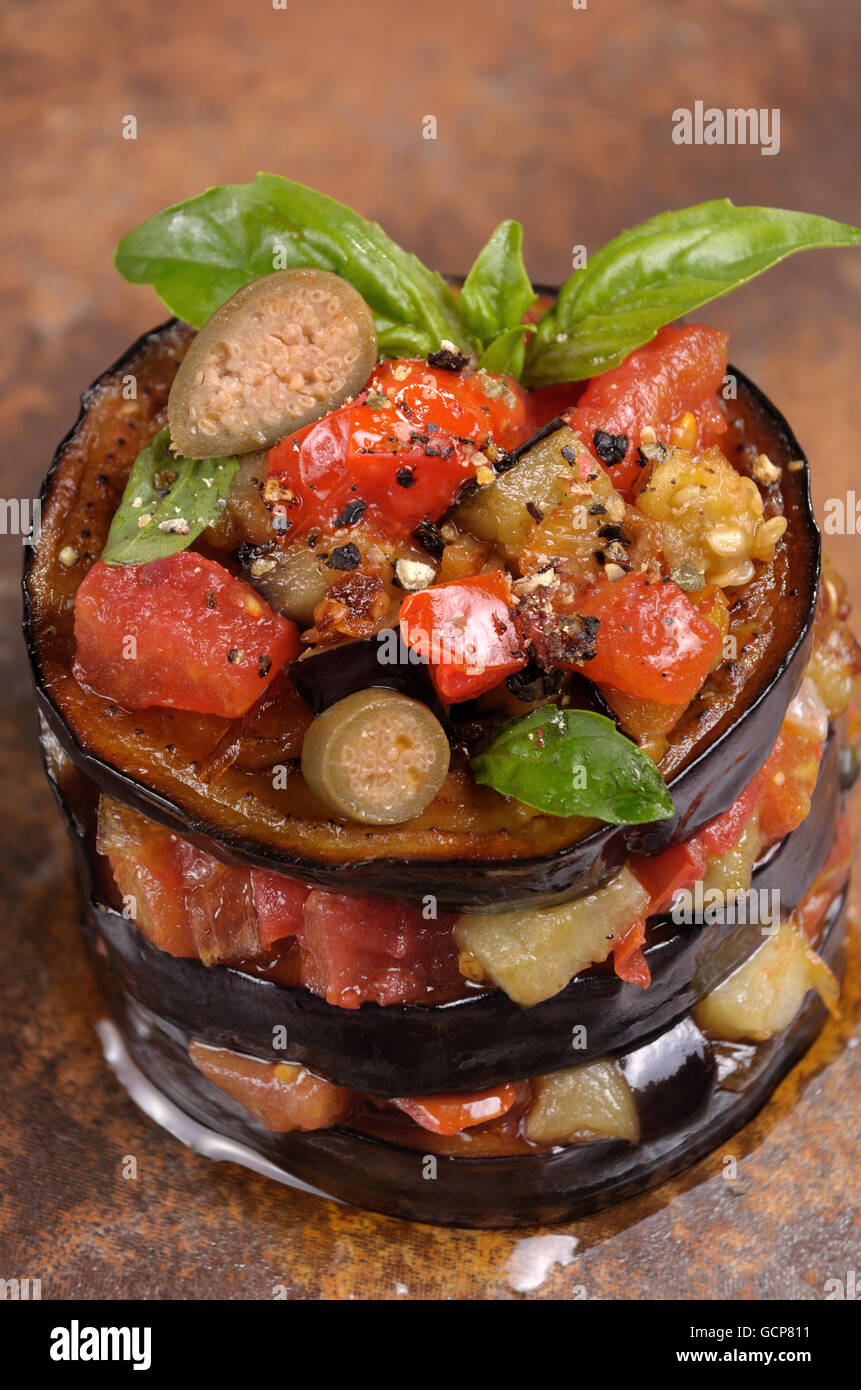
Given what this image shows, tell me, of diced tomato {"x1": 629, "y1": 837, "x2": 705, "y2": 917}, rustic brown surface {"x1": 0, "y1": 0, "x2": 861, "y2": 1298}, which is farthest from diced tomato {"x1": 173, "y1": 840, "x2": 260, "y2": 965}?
rustic brown surface {"x1": 0, "y1": 0, "x2": 861, "y2": 1298}

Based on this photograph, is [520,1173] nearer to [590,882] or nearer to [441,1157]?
[441,1157]

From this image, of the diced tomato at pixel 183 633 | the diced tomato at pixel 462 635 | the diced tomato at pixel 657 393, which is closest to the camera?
the diced tomato at pixel 462 635

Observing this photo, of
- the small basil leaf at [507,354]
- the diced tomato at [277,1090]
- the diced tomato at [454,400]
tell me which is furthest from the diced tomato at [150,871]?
the small basil leaf at [507,354]

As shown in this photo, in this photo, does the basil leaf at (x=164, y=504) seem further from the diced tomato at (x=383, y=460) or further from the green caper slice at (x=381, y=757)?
the green caper slice at (x=381, y=757)

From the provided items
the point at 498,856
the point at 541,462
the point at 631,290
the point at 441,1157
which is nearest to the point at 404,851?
the point at 498,856

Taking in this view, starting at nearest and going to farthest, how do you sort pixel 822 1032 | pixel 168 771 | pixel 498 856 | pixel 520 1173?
pixel 498 856 < pixel 168 771 < pixel 520 1173 < pixel 822 1032

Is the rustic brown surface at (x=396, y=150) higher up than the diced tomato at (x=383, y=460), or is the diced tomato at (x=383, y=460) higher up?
the rustic brown surface at (x=396, y=150)
